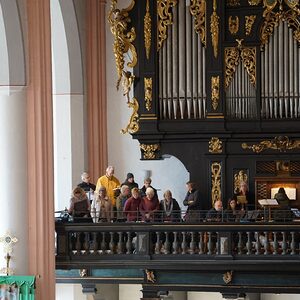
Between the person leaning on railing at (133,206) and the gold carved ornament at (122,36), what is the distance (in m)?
3.76

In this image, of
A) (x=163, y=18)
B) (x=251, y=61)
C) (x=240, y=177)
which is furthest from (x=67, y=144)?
(x=251, y=61)

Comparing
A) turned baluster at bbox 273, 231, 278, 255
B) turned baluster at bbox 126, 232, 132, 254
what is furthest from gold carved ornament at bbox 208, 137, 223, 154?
turned baluster at bbox 126, 232, 132, 254

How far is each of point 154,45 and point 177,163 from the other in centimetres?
310

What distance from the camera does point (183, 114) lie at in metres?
22.9

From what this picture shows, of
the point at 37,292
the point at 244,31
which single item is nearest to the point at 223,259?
the point at 37,292

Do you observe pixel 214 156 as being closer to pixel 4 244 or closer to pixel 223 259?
pixel 223 259

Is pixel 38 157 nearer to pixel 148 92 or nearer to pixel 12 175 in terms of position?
pixel 12 175

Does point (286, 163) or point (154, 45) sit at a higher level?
point (154, 45)

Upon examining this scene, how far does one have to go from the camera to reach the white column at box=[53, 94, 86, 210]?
78.8 feet

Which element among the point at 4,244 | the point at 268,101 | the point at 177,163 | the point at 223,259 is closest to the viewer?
the point at 4,244

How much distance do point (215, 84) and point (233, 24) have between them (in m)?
1.29

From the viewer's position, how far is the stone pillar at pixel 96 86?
24.8m

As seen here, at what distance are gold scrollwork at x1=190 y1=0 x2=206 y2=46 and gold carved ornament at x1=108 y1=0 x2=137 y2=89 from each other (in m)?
1.25

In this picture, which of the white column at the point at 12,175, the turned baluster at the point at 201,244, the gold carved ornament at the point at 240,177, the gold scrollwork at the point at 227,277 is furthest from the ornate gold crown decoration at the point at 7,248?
the gold carved ornament at the point at 240,177
